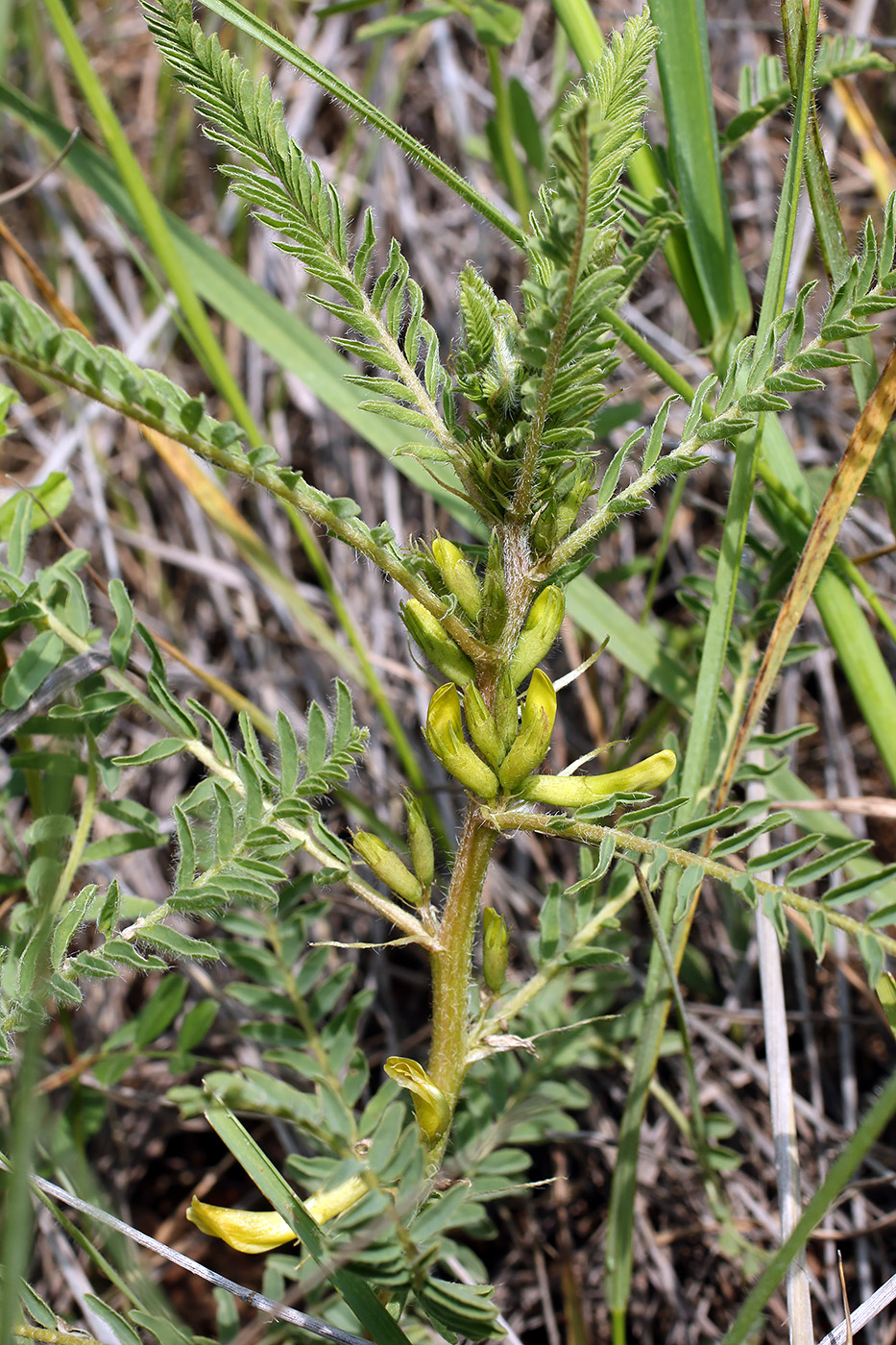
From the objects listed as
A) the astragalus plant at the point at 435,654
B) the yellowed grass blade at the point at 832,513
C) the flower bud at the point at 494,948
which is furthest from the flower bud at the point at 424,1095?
the yellowed grass blade at the point at 832,513

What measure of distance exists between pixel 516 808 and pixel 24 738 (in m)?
0.92

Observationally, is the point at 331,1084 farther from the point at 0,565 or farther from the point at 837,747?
the point at 837,747

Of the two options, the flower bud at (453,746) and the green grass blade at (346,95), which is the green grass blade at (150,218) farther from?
the flower bud at (453,746)

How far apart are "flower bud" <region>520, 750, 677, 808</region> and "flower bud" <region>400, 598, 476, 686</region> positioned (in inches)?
5.6

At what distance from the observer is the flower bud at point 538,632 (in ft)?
3.58

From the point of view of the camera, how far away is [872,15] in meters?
2.73

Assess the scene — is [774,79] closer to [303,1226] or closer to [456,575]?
[456,575]

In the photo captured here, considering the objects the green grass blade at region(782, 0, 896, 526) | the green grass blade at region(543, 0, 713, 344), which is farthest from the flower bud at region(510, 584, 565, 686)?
the green grass blade at region(543, 0, 713, 344)

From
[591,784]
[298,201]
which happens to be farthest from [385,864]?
[298,201]

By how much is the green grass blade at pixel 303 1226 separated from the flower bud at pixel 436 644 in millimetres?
576

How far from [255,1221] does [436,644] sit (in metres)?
0.69

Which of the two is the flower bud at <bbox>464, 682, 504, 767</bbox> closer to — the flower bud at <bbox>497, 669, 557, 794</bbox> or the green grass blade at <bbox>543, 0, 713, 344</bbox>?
the flower bud at <bbox>497, 669, 557, 794</bbox>

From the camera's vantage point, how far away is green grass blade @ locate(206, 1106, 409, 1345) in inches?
41.3

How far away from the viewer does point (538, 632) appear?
1.10 meters
